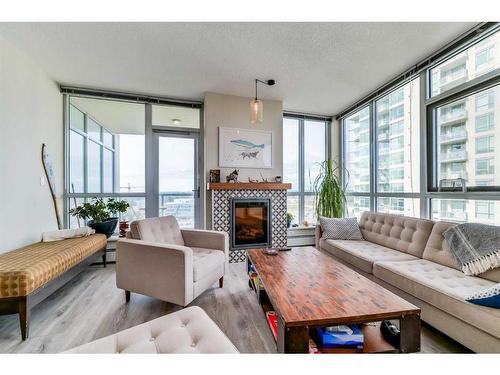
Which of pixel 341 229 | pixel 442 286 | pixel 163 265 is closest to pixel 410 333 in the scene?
pixel 442 286

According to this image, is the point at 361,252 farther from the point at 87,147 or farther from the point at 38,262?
the point at 87,147

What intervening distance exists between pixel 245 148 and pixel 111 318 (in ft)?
9.10

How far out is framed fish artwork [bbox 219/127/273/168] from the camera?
3658 mm

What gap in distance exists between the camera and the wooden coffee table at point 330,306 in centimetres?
118

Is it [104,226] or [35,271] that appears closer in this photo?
[35,271]

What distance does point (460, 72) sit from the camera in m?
2.44

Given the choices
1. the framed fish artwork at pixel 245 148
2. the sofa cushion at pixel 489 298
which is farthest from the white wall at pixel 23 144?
the sofa cushion at pixel 489 298

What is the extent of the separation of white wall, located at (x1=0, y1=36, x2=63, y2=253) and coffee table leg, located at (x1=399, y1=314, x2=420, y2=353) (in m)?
3.33

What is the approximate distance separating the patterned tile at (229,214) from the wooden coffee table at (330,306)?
1.63m

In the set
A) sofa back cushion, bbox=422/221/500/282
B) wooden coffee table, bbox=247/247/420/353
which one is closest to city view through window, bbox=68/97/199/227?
wooden coffee table, bbox=247/247/420/353

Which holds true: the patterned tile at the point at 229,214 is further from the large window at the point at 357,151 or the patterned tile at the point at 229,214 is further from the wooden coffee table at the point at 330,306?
the wooden coffee table at the point at 330,306

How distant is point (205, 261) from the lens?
2176 millimetres
